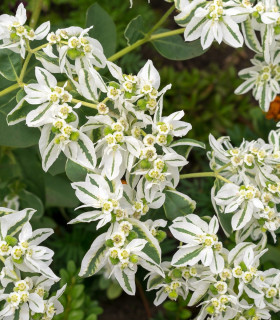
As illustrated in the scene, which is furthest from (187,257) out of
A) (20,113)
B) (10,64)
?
(10,64)

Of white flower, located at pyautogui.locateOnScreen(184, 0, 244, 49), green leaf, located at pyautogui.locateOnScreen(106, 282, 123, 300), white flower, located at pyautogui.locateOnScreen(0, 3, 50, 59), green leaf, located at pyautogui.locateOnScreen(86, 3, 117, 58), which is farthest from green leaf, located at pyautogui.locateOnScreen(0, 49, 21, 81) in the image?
green leaf, located at pyautogui.locateOnScreen(106, 282, 123, 300)

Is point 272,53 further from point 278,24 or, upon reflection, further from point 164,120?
point 164,120

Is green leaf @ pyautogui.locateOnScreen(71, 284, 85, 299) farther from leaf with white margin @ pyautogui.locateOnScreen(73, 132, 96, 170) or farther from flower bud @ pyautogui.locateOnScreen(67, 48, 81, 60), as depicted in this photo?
flower bud @ pyautogui.locateOnScreen(67, 48, 81, 60)

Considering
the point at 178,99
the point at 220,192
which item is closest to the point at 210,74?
the point at 178,99

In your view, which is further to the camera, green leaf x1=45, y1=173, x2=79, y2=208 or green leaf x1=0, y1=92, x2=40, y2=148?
green leaf x1=45, y1=173, x2=79, y2=208

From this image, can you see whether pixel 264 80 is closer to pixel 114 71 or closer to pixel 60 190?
pixel 114 71
